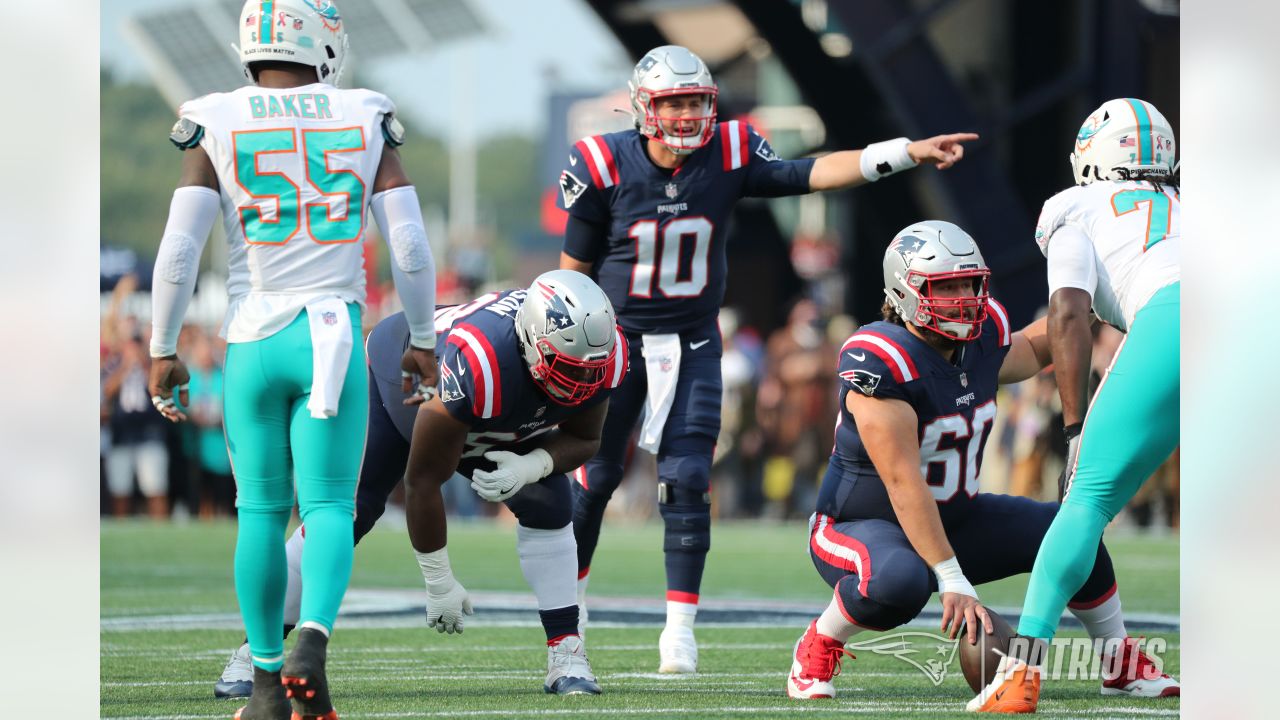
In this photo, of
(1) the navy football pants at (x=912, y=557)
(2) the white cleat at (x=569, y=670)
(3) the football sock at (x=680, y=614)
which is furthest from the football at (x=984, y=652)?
(3) the football sock at (x=680, y=614)

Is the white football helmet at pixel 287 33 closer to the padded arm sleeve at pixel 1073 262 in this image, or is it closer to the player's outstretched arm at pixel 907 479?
the player's outstretched arm at pixel 907 479

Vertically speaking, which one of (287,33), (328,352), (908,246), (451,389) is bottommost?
(451,389)

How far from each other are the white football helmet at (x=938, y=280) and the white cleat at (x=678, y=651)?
135 centimetres

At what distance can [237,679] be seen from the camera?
15.5ft

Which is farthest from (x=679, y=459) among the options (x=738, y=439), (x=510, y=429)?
(x=738, y=439)

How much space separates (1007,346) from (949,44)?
12938 millimetres

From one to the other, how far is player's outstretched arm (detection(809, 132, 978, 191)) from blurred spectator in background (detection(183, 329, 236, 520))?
10126 mm

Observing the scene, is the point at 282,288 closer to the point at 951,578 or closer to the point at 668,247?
the point at 951,578

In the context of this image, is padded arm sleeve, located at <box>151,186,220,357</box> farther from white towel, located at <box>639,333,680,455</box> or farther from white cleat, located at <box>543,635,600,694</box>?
white towel, located at <box>639,333,680,455</box>

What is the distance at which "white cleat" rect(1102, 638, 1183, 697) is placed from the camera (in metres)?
4.75

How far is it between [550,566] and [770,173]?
172 centimetres

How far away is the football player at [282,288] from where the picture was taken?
13.4 ft

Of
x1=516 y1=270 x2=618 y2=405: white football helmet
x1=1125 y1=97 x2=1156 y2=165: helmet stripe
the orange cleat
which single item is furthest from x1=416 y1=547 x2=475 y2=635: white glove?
x1=1125 y1=97 x2=1156 y2=165: helmet stripe
